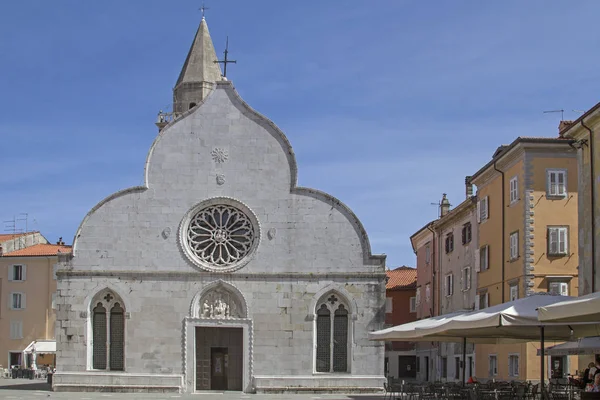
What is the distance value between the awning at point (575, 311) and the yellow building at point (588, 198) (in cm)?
1146

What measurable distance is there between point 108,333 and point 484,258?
54.9 feet

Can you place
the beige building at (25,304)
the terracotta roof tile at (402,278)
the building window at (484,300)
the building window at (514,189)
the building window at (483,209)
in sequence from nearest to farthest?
the building window at (514,189) < the building window at (484,300) < the building window at (483,209) < the beige building at (25,304) < the terracotta roof tile at (402,278)

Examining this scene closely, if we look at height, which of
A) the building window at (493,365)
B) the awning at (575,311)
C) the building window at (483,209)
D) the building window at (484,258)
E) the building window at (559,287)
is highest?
the building window at (483,209)

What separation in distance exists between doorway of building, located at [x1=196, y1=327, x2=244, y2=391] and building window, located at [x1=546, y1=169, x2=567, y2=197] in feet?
42.4

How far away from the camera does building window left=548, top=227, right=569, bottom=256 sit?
37156mm

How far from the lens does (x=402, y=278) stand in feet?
230

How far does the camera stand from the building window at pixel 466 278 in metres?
47.1

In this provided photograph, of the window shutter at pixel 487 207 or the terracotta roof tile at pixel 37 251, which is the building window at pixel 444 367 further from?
the terracotta roof tile at pixel 37 251

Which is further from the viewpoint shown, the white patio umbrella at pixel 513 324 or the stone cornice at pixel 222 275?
the stone cornice at pixel 222 275

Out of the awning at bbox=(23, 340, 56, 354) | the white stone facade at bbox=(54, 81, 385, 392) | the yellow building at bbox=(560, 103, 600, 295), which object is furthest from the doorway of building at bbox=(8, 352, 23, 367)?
the yellow building at bbox=(560, 103, 600, 295)

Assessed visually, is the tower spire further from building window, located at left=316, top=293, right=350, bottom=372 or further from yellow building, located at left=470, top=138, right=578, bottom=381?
yellow building, located at left=470, top=138, right=578, bottom=381

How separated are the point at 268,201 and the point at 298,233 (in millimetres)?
1729

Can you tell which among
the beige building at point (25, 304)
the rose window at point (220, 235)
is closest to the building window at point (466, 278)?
the rose window at point (220, 235)

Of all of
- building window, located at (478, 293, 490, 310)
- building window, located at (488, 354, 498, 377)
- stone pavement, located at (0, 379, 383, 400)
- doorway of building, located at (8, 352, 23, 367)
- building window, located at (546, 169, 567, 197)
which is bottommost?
doorway of building, located at (8, 352, 23, 367)
